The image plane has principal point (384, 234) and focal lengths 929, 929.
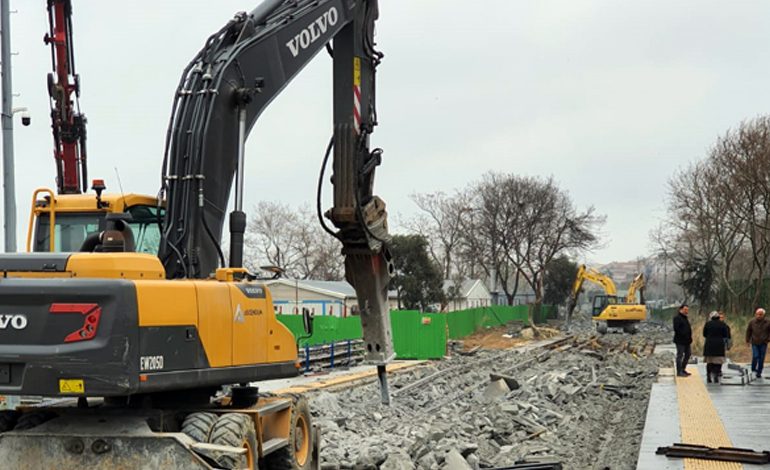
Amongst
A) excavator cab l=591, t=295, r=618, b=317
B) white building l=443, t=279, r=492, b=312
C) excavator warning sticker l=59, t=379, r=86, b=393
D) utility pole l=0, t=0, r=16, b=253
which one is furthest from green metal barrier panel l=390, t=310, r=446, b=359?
white building l=443, t=279, r=492, b=312

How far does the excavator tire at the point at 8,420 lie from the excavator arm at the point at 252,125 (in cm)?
196

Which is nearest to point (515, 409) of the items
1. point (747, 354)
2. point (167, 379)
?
point (167, 379)

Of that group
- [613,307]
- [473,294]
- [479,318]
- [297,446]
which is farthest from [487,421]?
[473,294]

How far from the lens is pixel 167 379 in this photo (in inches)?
279

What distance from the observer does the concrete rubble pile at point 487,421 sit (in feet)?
40.4

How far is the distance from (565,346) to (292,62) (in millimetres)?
35565

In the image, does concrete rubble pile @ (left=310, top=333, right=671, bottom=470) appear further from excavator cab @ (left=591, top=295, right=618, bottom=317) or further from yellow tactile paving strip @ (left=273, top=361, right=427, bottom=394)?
excavator cab @ (left=591, top=295, right=618, bottom=317)

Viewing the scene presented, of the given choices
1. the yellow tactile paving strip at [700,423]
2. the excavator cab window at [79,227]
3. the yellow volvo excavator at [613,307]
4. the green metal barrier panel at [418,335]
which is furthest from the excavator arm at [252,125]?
the yellow volvo excavator at [613,307]

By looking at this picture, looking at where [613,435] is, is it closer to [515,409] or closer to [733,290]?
[515,409]

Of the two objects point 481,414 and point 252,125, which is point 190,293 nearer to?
point 252,125

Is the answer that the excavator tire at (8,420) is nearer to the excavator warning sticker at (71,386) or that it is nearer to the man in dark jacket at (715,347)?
the excavator warning sticker at (71,386)

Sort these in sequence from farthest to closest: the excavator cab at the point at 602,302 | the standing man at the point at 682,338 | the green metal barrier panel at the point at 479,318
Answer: the excavator cab at the point at 602,302 → the green metal barrier panel at the point at 479,318 → the standing man at the point at 682,338

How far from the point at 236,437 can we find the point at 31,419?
201cm

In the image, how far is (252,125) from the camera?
9.39 metres
